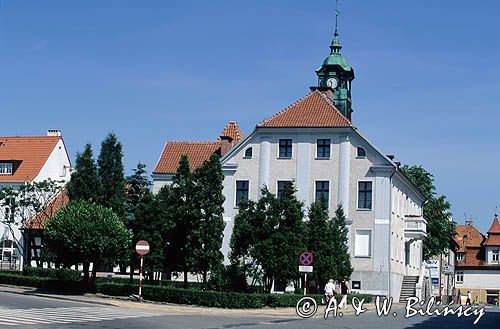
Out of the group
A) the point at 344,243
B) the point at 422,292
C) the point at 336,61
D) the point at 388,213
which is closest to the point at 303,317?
the point at 344,243

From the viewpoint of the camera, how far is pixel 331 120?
63.7 metres

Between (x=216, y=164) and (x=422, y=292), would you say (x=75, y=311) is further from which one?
(x=422, y=292)

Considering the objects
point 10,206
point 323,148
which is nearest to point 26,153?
point 10,206

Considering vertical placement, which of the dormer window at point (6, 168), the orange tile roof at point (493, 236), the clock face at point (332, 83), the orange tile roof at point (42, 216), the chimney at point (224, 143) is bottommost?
the orange tile roof at point (42, 216)

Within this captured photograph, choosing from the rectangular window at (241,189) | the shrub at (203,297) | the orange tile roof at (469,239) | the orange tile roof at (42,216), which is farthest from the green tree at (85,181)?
the orange tile roof at (469,239)

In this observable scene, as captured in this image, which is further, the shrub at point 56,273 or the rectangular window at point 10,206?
the rectangular window at point 10,206

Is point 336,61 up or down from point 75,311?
up

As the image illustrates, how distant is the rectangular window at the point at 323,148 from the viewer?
210ft

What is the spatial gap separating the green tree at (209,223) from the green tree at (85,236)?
3.99 m

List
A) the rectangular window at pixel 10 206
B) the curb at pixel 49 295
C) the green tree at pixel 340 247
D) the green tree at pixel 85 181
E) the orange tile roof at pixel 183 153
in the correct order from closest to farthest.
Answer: the curb at pixel 49 295, the green tree at pixel 85 181, the green tree at pixel 340 247, the rectangular window at pixel 10 206, the orange tile roof at pixel 183 153

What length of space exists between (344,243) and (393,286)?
8417 millimetres

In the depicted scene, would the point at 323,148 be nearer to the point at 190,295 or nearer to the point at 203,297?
the point at 190,295

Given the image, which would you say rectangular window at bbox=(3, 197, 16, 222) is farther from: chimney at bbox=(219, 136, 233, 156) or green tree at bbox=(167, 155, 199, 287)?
green tree at bbox=(167, 155, 199, 287)

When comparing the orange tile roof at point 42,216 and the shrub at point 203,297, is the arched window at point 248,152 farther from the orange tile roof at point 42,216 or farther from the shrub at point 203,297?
the shrub at point 203,297
